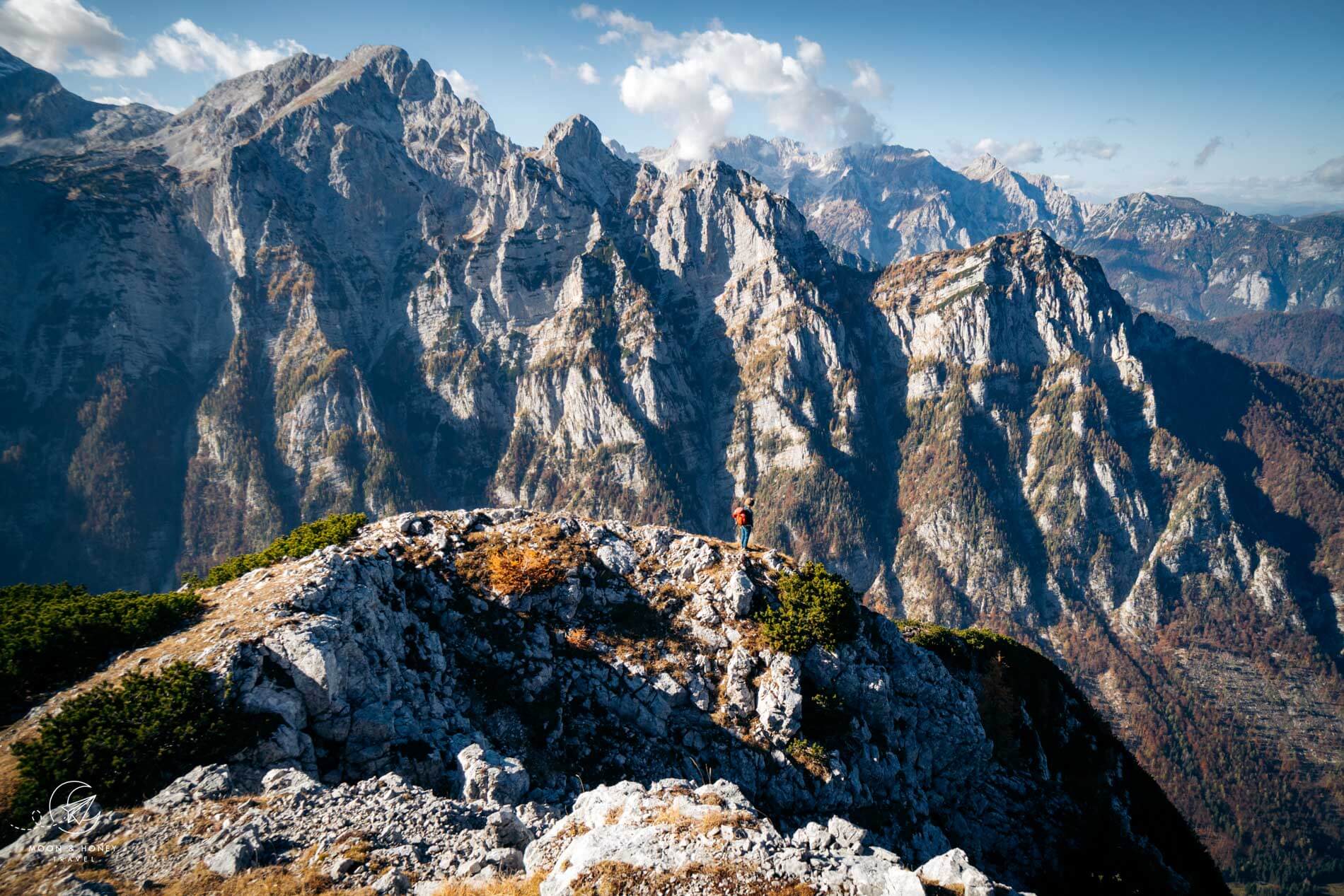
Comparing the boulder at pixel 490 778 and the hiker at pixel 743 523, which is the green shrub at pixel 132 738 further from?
the hiker at pixel 743 523

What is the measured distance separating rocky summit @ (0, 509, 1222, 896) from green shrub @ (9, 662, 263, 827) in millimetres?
760

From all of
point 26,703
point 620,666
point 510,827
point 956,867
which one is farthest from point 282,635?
point 956,867

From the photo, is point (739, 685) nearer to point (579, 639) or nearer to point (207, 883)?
point (579, 639)

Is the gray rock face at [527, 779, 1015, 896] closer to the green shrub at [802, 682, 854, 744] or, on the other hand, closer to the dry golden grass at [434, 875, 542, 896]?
the dry golden grass at [434, 875, 542, 896]

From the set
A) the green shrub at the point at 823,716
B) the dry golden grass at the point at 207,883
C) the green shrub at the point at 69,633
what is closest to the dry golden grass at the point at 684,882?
the dry golden grass at the point at 207,883

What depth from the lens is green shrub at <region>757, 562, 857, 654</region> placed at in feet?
109

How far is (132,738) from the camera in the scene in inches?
746

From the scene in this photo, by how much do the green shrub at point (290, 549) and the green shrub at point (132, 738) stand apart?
41.1 feet

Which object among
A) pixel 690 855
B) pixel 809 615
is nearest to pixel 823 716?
pixel 809 615

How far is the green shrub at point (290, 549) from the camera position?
110ft

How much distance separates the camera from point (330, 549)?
31.0m

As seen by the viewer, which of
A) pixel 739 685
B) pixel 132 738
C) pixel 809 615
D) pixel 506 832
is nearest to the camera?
pixel 506 832

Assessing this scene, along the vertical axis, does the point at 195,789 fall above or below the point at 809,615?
below

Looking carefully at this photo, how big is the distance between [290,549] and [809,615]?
30907mm
